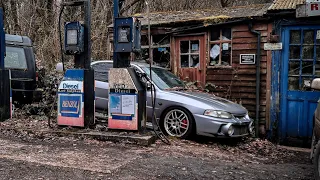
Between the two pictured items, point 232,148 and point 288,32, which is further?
point 288,32

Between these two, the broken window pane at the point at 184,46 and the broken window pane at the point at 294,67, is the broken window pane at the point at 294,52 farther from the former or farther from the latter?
the broken window pane at the point at 184,46

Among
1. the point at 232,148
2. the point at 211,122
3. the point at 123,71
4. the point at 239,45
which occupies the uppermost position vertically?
the point at 239,45

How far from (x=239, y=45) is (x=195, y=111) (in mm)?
3437

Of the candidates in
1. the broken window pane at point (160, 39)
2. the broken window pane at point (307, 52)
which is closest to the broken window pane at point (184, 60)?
the broken window pane at point (160, 39)

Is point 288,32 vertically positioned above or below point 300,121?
above

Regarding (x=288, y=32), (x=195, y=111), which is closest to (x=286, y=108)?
(x=288, y=32)

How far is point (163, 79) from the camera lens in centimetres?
806

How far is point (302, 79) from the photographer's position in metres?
8.83

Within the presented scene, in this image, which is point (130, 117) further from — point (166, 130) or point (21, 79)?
point (21, 79)

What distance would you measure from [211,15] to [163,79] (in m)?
3.46

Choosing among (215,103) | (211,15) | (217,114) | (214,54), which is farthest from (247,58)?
(217,114)

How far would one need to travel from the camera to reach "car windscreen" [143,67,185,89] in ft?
25.6

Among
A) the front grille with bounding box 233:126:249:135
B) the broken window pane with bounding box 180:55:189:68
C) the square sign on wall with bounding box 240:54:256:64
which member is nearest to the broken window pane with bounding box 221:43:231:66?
the square sign on wall with bounding box 240:54:256:64

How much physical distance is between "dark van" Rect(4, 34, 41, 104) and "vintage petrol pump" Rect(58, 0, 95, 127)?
3442 mm
